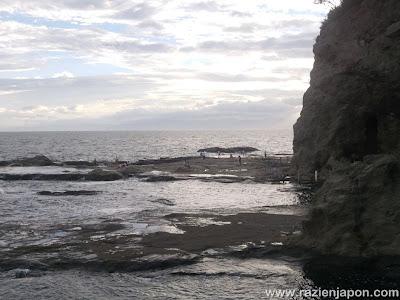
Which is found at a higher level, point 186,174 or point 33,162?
point 33,162

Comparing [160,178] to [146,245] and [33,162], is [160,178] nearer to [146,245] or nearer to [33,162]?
[33,162]

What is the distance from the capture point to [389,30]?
27594mm

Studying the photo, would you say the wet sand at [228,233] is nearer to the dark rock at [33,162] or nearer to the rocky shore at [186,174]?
the rocky shore at [186,174]

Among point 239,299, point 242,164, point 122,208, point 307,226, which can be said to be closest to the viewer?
point 239,299

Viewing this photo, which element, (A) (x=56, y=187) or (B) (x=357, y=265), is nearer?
(B) (x=357, y=265)

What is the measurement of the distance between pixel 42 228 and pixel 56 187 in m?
27.6

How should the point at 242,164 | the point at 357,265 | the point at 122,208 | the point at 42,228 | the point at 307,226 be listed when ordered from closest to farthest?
the point at 357,265 → the point at 307,226 → the point at 42,228 → the point at 122,208 → the point at 242,164

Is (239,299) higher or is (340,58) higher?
(340,58)

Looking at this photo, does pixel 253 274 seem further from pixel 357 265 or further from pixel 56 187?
pixel 56 187

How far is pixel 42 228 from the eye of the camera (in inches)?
1074

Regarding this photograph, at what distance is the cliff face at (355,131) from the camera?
1917 centimetres

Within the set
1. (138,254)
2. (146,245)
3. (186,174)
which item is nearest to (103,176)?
(186,174)

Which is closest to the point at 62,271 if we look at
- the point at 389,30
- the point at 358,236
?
the point at 358,236

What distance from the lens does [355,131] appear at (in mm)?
32500
